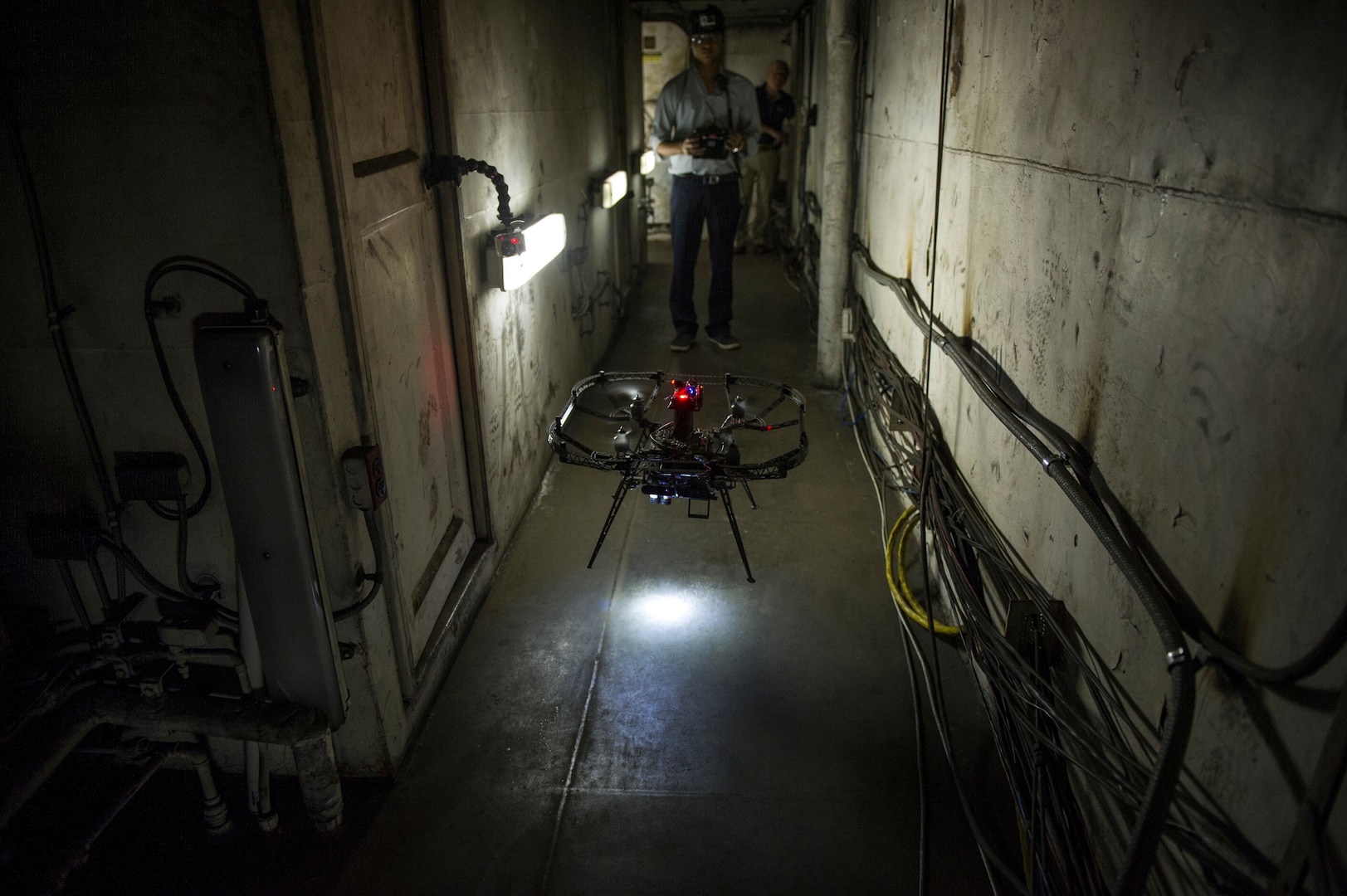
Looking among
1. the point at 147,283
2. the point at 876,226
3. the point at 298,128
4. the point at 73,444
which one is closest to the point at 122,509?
the point at 73,444

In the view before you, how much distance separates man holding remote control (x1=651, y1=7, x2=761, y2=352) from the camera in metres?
4.82

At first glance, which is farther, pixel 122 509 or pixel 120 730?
pixel 120 730

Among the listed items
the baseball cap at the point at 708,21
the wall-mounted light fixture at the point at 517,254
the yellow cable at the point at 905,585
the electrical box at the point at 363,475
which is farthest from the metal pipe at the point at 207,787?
the baseball cap at the point at 708,21

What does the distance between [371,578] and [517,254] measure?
1.25 m

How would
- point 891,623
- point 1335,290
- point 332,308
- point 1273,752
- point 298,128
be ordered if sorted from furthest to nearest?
1. point 891,623
2. point 332,308
3. point 298,128
4. point 1273,752
5. point 1335,290

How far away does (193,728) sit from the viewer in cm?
182

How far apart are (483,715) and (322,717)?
0.62 m

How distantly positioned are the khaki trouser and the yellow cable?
6.33 metres

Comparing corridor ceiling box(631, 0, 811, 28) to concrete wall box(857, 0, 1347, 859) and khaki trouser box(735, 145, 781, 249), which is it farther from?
concrete wall box(857, 0, 1347, 859)

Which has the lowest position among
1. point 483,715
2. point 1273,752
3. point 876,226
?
point 483,715

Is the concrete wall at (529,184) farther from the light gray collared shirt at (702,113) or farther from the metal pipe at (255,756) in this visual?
the metal pipe at (255,756)

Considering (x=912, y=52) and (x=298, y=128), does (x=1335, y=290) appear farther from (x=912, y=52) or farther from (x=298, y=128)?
(x=912, y=52)

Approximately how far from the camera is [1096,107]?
1.60 m

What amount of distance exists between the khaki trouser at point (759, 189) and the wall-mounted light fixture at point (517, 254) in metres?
6.19
